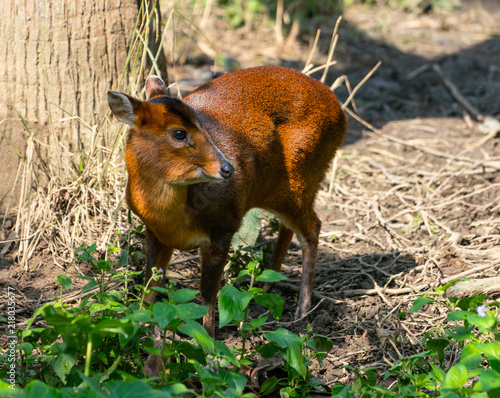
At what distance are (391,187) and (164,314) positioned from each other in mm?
4104

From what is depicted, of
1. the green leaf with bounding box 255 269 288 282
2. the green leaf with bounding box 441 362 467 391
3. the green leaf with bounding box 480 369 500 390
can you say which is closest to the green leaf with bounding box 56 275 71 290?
the green leaf with bounding box 255 269 288 282

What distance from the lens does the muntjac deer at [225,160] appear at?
3275mm

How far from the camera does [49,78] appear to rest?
4.32 meters

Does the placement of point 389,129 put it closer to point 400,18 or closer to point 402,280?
point 402,280

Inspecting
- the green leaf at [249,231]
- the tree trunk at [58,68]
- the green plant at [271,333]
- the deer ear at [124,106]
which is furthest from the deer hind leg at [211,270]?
the tree trunk at [58,68]

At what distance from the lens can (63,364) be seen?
2600 mm

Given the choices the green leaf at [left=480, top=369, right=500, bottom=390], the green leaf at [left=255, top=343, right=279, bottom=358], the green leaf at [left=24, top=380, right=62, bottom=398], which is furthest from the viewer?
the green leaf at [left=255, top=343, right=279, bottom=358]

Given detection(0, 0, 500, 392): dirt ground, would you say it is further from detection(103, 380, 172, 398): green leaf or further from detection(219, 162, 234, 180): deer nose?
detection(103, 380, 172, 398): green leaf

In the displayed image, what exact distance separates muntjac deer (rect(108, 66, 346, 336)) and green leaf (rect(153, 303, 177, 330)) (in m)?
0.98

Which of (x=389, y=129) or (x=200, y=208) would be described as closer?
(x=200, y=208)

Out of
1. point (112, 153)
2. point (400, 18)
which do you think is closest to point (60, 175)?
point (112, 153)

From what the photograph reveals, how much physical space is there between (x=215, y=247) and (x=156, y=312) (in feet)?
4.02

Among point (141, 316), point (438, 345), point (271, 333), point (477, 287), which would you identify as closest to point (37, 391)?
point (141, 316)

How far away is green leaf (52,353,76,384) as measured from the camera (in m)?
2.58
